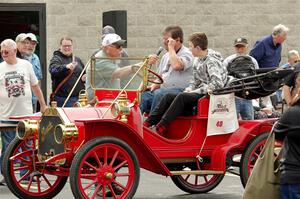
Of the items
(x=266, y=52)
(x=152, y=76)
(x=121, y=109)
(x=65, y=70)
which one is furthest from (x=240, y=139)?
(x=266, y=52)

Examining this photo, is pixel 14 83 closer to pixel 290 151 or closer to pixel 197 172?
pixel 197 172

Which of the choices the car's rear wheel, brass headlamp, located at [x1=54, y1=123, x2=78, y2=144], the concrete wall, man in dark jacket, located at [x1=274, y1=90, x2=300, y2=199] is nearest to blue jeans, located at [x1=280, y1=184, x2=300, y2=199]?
man in dark jacket, located at [x1=274, y1=90, x2=300, y2=199]

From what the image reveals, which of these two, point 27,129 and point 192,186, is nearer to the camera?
point 27,129

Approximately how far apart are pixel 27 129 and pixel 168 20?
10911mm

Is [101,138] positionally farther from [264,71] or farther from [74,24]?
[74,24]

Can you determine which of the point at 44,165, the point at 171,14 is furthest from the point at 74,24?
the point at 44,165

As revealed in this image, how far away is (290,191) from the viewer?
254 inches

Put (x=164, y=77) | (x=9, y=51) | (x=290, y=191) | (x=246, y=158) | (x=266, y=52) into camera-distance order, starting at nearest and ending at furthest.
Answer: (x=290, y=191)
(x=246, y=158)
(x=164, y=77)
(x=9, y=51)
(x=266, y=52)

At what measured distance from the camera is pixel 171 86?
10.5m

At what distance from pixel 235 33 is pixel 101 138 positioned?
11992 mm

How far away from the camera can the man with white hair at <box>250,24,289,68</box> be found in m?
14.9

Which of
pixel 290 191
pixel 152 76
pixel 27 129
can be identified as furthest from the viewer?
pixel 152 76

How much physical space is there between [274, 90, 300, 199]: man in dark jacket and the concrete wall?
1306 cm

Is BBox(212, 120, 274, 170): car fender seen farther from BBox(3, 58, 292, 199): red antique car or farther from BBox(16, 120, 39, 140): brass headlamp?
BBox(16, 120, 39, 140): brass headlamp
